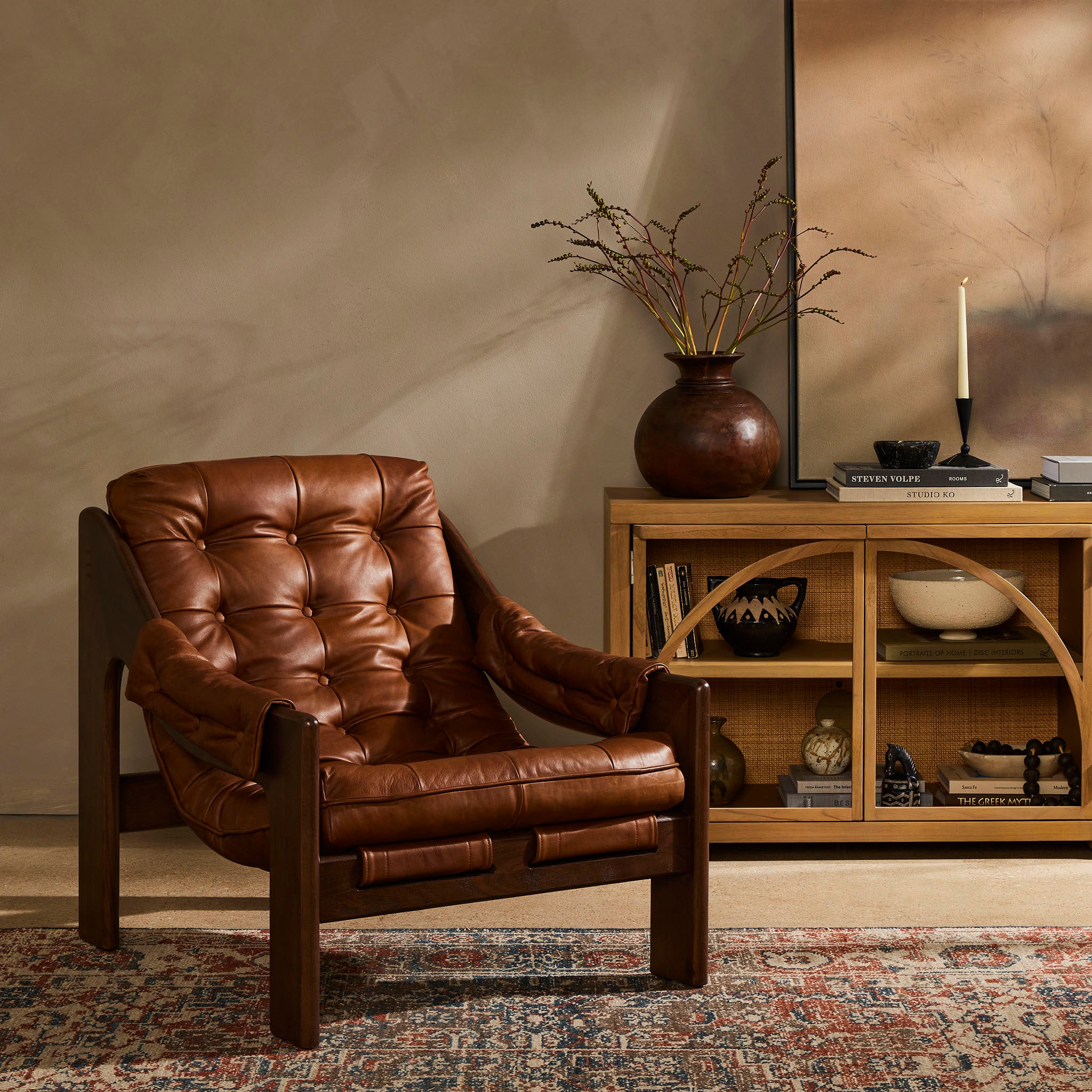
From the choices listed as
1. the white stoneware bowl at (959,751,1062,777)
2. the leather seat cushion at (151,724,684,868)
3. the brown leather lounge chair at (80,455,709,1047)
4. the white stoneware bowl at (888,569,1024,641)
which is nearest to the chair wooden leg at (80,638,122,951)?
the brown leather lounge chair at (80,455,709,1047)

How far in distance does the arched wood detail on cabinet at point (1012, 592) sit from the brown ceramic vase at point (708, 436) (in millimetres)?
350

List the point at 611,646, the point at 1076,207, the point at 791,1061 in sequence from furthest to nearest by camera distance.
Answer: the point at 1076,207
the point at 611,646
the point at 791,1061

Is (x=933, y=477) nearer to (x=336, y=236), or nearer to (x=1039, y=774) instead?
(x=1039, y=774)

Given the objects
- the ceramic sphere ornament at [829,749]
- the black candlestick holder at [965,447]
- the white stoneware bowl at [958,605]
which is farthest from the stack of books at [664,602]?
the black candlestick holder at [965,447]

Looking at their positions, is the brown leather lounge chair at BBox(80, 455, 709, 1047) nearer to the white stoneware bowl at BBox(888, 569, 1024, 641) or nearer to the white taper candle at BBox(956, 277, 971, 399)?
the white stoneware bowl at BBox(888, 569, 1024, 641)

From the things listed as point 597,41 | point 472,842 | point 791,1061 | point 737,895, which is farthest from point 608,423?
point 791,1061

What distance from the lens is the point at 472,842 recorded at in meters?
2.08

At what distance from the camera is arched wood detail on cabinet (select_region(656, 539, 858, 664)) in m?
2.92

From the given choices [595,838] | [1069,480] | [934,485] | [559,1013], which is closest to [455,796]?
[595,838]

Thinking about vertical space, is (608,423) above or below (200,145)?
below

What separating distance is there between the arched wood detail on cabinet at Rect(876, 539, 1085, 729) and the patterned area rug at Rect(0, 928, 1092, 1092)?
0.66m

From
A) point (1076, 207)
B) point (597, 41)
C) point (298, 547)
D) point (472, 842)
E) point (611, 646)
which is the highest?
point (597, 41)

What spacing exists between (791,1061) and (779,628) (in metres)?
1.18

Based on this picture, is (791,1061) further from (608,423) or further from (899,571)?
(608,423)
